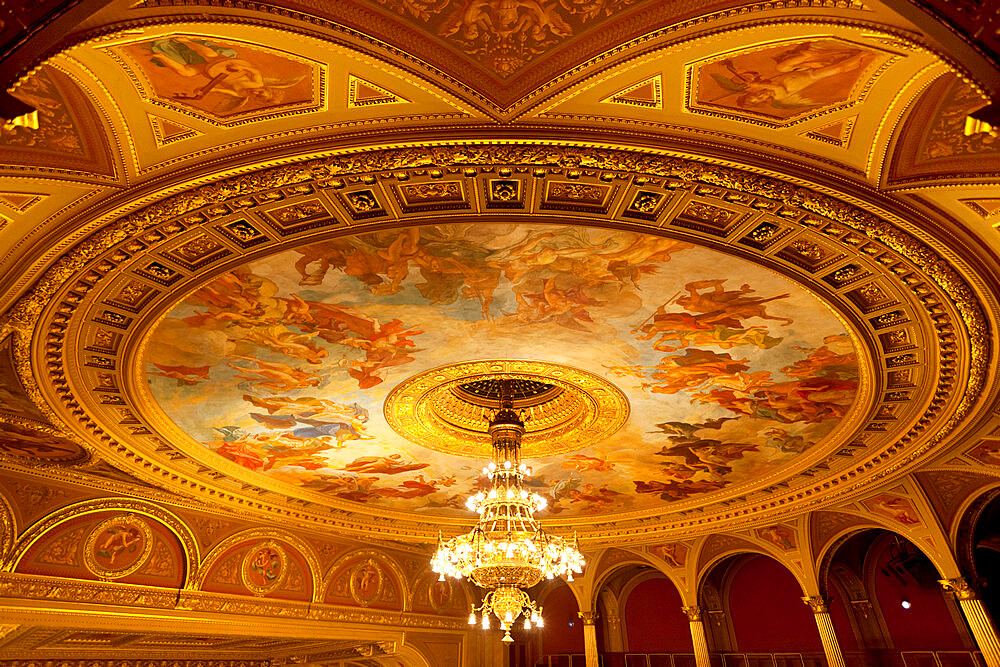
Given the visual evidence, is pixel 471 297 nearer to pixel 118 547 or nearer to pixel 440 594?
pixel 118 547

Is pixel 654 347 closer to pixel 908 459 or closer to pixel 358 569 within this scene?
pixel 908 459

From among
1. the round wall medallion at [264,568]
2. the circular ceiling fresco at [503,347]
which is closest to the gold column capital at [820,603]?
the circular ceiling fresco at [503,347]

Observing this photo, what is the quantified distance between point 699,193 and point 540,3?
2363 mm

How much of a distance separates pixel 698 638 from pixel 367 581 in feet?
29.5

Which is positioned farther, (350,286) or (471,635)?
(471,635)

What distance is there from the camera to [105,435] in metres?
9.79

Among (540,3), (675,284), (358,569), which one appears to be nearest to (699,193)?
(675,284)

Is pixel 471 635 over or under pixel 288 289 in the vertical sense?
under

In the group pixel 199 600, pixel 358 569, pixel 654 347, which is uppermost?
pixel 654 347

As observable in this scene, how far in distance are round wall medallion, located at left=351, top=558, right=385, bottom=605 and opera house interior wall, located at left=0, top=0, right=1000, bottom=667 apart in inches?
3.4

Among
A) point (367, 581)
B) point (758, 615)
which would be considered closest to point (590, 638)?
point (758, 615)

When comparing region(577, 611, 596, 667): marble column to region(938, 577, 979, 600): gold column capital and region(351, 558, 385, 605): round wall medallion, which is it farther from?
region(938, 577, 979, 600): gold column capital

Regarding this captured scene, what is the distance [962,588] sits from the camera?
40.2ft

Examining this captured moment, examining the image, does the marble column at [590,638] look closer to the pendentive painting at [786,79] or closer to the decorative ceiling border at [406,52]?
the pendentive painting at [786,79]
